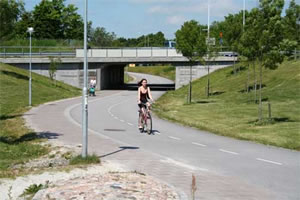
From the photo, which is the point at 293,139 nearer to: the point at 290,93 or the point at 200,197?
the point at 200,197

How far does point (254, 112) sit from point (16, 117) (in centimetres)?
1122

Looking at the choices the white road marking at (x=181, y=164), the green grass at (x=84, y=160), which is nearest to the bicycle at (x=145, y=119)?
the white road marking at (x=181, y=164)

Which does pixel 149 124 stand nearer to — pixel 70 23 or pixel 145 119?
pixel 145 119

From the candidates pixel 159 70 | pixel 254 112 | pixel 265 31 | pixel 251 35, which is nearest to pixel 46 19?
pixel 159 70

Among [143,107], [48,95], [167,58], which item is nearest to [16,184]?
[143,107]

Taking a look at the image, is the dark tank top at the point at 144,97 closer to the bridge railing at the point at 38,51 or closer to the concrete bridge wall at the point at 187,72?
the concrete bridge wall at the point at 187,72

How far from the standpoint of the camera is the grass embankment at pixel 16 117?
43.3 feet

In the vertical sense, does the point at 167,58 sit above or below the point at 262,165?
above

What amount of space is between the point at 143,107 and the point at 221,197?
986 centimetres

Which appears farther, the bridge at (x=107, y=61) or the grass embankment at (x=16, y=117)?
the bridge at (x=107, y=61)

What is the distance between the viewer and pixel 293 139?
51.2 ft

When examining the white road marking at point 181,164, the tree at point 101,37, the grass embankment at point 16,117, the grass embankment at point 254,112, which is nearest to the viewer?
the white road marking at point 181,164

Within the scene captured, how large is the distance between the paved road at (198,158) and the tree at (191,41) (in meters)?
14.9

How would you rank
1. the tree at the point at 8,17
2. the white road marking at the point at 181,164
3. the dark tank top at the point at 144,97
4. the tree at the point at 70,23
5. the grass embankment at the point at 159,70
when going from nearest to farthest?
1. the white road marking at the point at 181,164
2. the dark tank top at the point at 144,97
3. the tree at the point at 8,17
4. the tree at the point at 70,23
5. the grass embankment at the point at 159,70
